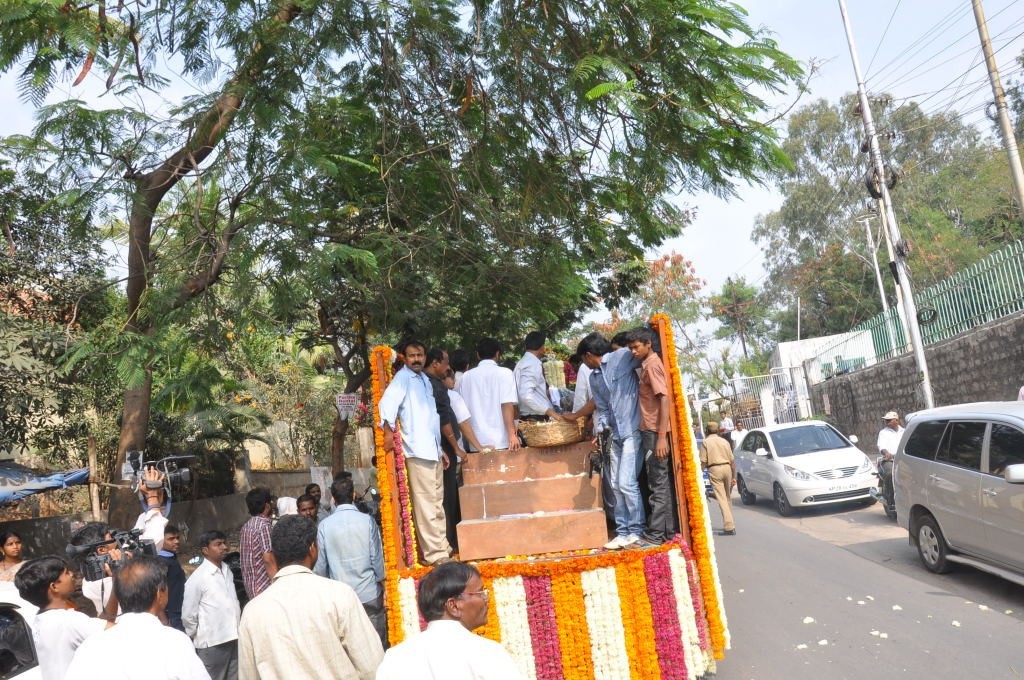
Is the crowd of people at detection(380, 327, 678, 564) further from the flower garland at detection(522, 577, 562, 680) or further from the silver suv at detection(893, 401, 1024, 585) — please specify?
the silver suv at detection(893, 401, 1024, 585)

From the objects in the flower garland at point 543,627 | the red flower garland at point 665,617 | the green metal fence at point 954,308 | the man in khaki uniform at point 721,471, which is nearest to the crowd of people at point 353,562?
the red flower garland at point 665,617

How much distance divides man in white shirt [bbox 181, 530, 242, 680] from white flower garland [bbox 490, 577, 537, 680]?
6.31 feet

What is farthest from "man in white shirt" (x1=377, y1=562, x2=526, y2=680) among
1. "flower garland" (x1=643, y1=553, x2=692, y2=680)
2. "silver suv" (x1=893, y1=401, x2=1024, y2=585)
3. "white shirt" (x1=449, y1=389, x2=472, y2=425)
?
"silver suv" (x1=893, y1=401, x2=1024, y2=585)

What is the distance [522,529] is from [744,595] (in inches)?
164

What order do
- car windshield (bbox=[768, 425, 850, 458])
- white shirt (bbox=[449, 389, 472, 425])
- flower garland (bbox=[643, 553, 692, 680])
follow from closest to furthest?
flower garland (bbox=[643, 553, 692, 680])
white shirt (bbox=[449, 389, 472, 425])
car windshield (bbox=[768, 425, 850, 458])

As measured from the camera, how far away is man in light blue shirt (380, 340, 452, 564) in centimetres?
618

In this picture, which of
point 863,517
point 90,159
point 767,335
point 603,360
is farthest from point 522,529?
point 767,335

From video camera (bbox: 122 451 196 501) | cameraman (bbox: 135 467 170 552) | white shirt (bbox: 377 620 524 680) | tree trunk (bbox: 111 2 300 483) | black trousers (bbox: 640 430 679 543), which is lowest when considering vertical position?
white shirt (bbox: 377 620 524 680)

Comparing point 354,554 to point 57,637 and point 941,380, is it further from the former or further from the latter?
point 941,380

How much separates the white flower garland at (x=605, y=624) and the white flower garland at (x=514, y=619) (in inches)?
15.9

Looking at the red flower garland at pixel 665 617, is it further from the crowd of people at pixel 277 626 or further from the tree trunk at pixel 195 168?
the tree trunk at pixel 195 168

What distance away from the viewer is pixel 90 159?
7621 mm

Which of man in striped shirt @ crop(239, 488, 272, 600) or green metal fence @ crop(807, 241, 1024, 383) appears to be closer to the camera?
Result: man in striped shirt @ crop(239, 488, 272, 600)

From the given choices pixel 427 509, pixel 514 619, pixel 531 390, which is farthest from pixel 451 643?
pixel 531 390
